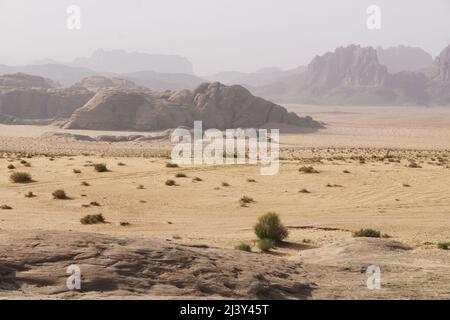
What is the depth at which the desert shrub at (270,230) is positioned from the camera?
12.6 meters

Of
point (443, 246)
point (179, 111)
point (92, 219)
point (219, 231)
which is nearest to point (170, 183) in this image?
point (92, 219)

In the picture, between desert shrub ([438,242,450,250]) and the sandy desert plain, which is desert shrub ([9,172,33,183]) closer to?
the sandy desert plain

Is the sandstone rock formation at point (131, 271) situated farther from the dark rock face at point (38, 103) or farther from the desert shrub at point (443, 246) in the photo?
the dark rock face at point (38, 103)

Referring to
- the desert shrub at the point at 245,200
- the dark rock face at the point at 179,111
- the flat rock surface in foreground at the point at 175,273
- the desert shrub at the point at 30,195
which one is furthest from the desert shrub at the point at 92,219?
the dark rock face at the point at 179,111

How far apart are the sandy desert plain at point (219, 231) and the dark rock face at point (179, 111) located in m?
39.4

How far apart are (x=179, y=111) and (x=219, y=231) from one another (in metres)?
57.8

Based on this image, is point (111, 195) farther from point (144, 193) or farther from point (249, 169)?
point (249, 169)

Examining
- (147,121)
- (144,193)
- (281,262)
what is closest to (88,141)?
(147,121)

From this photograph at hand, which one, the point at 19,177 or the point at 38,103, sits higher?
the point at 38,103

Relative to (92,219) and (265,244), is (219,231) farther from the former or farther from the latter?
(92,219)

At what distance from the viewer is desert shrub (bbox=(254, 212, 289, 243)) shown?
12642 mm

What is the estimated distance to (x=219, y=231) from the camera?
45.9 ft
